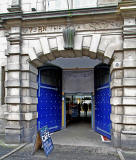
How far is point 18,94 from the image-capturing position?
22.6 ft

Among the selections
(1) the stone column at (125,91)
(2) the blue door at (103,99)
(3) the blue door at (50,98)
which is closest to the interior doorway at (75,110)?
(2) the blue door at (103,99)

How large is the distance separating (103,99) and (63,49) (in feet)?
11.3

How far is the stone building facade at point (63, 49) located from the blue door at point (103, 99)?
137cm

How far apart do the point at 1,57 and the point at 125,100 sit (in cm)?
584

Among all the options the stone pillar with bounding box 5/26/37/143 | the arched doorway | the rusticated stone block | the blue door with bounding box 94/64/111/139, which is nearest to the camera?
the rusticated stone block

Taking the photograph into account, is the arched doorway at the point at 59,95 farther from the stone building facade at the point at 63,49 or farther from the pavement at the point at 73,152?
the pavement at the point at 73,152

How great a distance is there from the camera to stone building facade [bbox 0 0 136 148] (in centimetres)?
608

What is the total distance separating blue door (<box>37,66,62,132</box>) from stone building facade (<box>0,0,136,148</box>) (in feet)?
2.31

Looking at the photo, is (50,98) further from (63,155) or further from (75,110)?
(75,110)

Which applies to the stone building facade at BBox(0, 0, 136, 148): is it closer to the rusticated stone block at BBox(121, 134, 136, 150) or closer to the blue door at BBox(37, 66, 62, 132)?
the rusticated stone block at BBox(121, 134, 136, 150)

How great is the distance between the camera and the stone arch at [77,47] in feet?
21.2

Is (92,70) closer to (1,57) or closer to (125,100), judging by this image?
(125,100)

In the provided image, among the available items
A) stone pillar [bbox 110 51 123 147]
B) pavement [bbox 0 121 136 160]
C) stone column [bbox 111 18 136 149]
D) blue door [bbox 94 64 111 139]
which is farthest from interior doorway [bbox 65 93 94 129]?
stone column [bbox 111 18 136 149]

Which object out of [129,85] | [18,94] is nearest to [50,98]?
[18,94]
